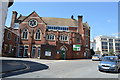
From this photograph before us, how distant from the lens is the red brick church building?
3338 cm

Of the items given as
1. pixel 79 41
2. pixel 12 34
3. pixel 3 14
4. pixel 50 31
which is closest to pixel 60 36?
pixel 50 31

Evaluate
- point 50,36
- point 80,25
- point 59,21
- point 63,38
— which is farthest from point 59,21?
point 50,36

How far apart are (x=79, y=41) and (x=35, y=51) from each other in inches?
593

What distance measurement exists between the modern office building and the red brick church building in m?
58.8

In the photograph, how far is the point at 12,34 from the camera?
1225 inches

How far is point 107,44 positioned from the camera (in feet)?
318

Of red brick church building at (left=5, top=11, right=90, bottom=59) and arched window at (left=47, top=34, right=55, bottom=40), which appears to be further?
arched window at (left=47, top=34, right=55, bottom=40)

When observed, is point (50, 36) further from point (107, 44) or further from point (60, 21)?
point (107, 44)

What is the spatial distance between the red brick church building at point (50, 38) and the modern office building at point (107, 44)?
58804mm

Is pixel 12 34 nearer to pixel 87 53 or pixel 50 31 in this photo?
pixel 50 31

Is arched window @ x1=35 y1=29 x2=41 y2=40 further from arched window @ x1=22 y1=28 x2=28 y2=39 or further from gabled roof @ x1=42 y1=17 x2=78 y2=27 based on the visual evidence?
gabled roof @ x1=42 y1=17 x2=78 y2=27

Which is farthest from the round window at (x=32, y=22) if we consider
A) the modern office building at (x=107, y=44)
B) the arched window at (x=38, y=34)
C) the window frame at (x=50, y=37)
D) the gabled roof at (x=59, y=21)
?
the modern office building at (x=107, y=44)

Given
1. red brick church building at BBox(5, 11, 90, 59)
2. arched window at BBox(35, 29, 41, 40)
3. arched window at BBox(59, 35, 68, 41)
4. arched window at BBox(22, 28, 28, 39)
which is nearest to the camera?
red brick church building at BBox(5, 11, 90, 59)

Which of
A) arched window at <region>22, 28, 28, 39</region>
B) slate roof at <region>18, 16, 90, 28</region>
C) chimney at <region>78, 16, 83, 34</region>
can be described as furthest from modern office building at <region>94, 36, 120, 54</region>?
arched window at <region>22, 28, 28, 39</region>
